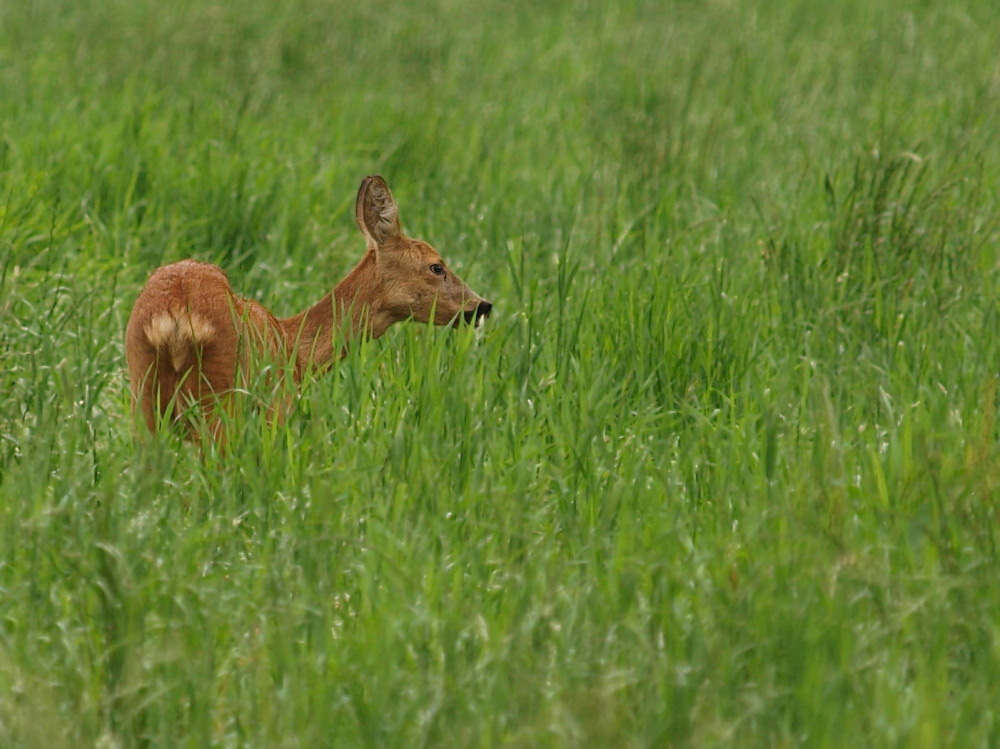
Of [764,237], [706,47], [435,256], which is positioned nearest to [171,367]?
[435,256]

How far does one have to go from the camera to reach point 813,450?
3.51m

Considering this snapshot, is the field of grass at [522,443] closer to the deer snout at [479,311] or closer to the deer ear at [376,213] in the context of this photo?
the deer snout at [479,311]

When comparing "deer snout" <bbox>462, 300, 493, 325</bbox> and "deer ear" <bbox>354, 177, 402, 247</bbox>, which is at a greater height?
"deer ear" <bbox>354, 177, 402, 247</bbox>

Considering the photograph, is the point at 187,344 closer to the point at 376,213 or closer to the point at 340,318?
the point at 340,318

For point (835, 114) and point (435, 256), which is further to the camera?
point (835, 114)

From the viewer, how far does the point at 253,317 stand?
4.28m

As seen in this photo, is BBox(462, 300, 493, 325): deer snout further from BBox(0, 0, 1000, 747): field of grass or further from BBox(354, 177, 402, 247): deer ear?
BBox(354, 177, 402, 247): deer ear

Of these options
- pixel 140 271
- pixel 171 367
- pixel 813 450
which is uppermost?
pixel 813 450

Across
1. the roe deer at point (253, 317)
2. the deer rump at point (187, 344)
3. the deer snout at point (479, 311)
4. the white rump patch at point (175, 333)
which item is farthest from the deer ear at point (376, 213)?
the white rump patch at point (175, 333)

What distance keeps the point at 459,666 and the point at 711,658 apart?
0.46 metres

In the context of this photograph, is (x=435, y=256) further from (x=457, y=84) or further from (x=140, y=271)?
(x=457, y=84)

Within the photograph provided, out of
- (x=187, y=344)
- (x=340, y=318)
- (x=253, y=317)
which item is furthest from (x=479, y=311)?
(x=187, y=344)

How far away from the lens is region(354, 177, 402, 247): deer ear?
465 centimetres

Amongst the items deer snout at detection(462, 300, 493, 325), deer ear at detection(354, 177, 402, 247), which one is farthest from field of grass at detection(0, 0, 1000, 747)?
deer ear at detection(354, 177, 402, 247)
